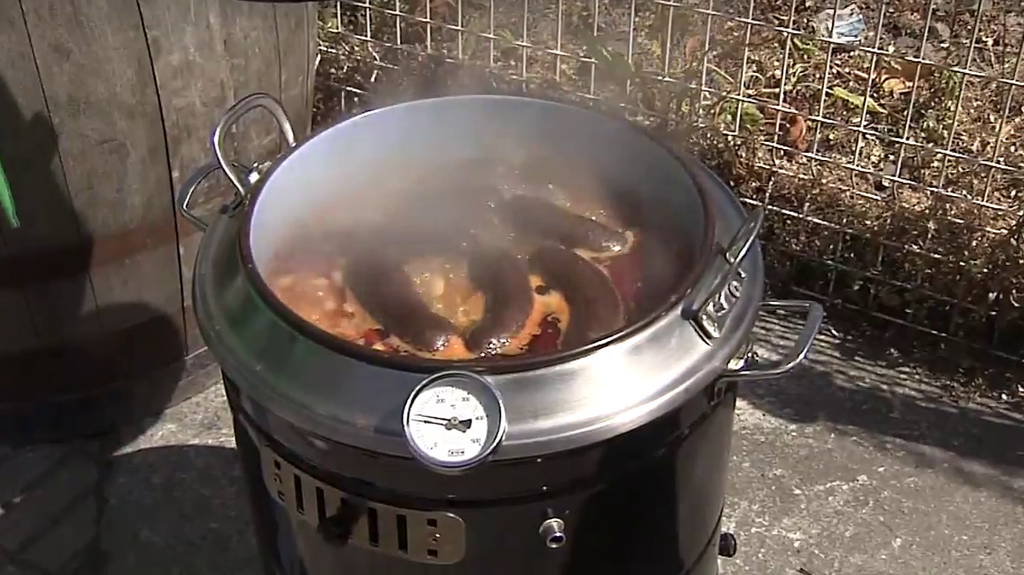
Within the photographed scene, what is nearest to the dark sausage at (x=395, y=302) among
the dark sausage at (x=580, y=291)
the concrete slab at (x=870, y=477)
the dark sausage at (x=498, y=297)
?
the dark sausage at (x=498, y=297)

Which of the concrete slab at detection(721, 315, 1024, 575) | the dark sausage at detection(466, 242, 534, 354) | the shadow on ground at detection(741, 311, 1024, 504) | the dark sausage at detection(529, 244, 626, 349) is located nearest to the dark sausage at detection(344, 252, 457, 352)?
the dark sausage at detection(466, 242, 534, 354)

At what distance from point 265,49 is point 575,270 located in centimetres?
105

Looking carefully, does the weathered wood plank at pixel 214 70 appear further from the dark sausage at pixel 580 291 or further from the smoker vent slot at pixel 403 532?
the smoker vent slot at pixel 403 532

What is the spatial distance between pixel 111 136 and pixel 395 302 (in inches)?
35.3

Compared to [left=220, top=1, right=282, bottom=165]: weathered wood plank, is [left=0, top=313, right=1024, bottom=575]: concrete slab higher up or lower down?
lower down

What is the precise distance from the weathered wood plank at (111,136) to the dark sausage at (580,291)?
0.93 meters

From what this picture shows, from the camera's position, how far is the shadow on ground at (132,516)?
2318mm

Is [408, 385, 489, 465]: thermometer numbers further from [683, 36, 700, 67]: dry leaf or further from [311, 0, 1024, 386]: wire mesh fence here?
[683, 36, 700, 67]: dry leaf

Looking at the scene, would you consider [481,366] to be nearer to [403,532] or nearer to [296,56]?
[403,532]

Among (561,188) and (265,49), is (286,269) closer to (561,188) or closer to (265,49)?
(561,188)

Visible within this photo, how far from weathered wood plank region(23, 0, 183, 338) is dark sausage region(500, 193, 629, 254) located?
818mm

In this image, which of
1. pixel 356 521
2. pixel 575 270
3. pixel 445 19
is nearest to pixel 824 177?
pixel 445 19

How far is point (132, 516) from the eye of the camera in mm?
2416

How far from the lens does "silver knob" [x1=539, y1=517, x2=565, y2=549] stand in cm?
142
